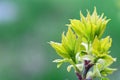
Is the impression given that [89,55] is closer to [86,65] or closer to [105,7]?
[86,65]

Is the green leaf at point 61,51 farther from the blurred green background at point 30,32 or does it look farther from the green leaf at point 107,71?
the blurred green background at point 30,32

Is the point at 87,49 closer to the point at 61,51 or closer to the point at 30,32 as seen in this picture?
the point at 61,51

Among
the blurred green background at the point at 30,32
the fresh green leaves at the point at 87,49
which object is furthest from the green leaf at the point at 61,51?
the blurred green background at the point at 30,32

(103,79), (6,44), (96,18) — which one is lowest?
(103,79)

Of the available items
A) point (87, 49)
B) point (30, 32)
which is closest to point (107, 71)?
point (87, 49)

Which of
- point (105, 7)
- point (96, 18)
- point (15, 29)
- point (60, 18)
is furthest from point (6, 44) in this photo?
point (96, 18)

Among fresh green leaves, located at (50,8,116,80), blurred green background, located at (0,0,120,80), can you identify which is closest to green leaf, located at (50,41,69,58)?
fresh green leaves, located at (50,8,116,80)
